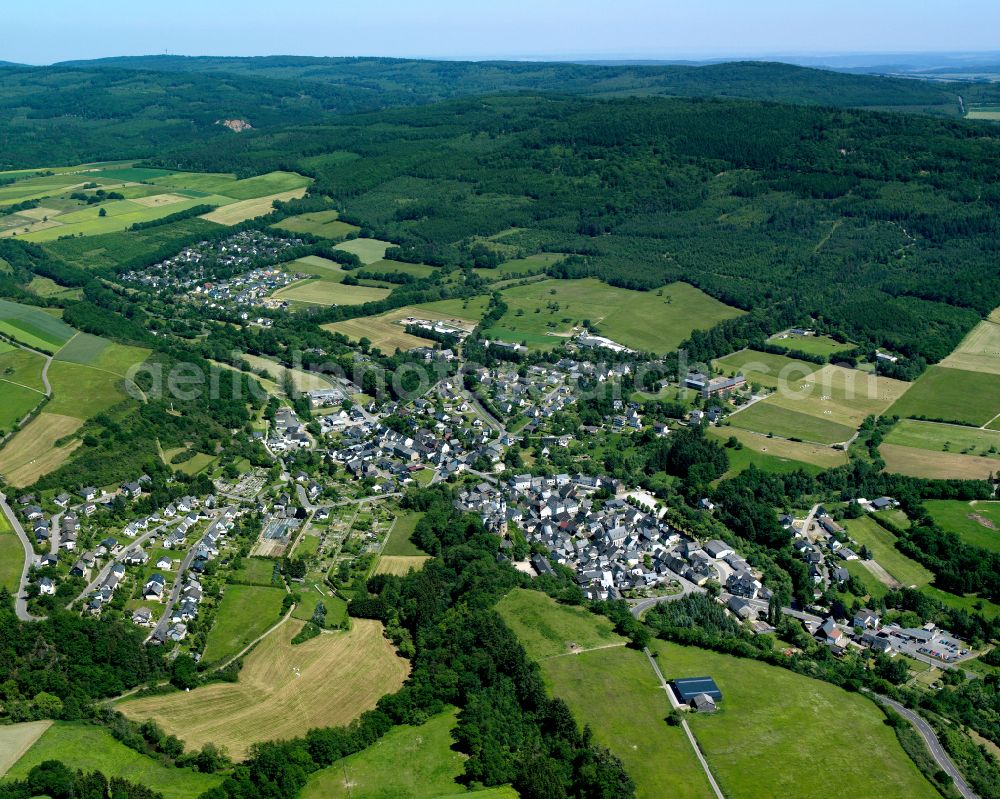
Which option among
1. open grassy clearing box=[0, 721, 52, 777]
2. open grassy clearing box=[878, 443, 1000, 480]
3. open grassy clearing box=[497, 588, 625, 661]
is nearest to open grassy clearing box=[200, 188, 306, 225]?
open grassy clearing box=[878, 443, 1000, 480]

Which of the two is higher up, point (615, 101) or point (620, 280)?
point (615, 101)

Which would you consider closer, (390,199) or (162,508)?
(162,508)

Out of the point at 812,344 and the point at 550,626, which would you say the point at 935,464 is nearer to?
the point at 812,344

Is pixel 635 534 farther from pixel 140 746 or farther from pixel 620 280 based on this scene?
pixel 620 280

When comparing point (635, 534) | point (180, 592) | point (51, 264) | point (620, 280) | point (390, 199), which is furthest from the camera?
point (390, 199)

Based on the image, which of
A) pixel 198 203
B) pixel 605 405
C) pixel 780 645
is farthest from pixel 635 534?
pixel 198 203

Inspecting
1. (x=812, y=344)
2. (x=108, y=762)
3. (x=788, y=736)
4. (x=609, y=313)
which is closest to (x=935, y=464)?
(x=812, y=344)

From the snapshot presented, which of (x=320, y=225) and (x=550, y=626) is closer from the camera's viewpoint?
(x=550, y=626)

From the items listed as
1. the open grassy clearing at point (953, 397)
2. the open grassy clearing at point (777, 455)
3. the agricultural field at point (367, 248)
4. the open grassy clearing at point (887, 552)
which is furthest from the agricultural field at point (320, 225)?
the open grassy clearing at point (887, 552)
